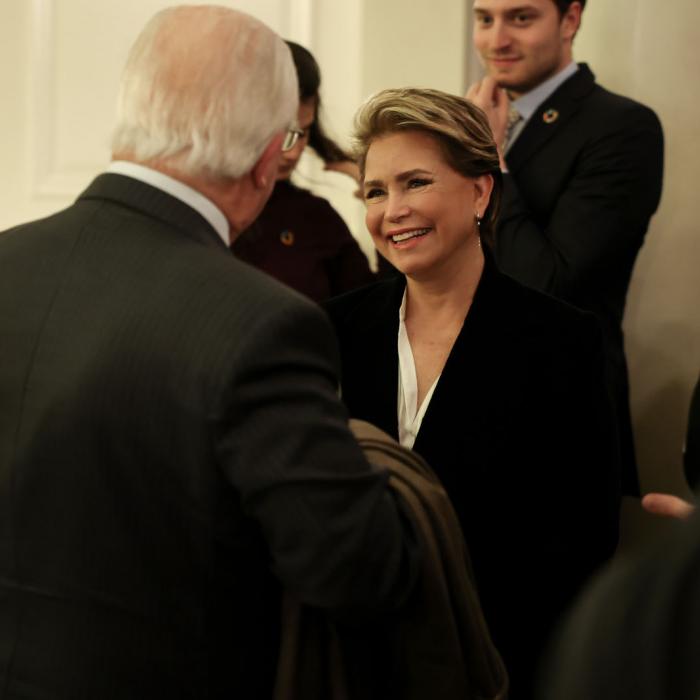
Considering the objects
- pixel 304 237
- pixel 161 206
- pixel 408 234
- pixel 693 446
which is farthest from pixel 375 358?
pixel 304 237

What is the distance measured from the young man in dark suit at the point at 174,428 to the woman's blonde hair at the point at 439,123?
2.24ft

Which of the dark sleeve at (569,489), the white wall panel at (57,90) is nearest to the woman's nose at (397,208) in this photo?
the dark sleeve at (569,489)

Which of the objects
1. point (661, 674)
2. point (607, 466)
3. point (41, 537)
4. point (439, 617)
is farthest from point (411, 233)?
point (661, 674)

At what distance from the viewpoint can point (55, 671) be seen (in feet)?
4.21

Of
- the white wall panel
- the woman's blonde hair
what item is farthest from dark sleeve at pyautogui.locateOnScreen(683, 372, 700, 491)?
the white wall panel

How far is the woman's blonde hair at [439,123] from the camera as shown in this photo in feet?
6.61

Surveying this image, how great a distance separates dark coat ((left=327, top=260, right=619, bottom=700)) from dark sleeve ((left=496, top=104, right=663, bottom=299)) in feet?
2.13

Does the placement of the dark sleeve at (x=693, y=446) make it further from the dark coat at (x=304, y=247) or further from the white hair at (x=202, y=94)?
the white hair at (x=202, y=94)

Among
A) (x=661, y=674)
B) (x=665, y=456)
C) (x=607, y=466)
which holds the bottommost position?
(x=665, y=456)

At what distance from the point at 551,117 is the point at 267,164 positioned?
62.6 inches

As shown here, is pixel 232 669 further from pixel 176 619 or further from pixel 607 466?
pixel 607 466

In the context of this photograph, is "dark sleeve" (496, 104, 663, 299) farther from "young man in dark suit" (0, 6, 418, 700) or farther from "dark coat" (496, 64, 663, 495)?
"young man in dark suit" (0, 6, 418, 700)

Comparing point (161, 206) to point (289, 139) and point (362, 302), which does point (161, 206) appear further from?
point (362, 302)

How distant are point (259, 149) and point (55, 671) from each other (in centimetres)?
63
